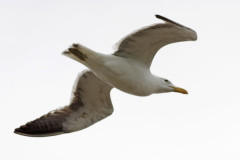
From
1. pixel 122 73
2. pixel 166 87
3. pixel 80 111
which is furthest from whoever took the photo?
pixel 80 111

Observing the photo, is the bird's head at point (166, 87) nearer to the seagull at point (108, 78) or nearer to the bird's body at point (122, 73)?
the seagull at point (108, 78)

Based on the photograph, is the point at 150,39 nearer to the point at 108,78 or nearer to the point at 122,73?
the point at 122,73

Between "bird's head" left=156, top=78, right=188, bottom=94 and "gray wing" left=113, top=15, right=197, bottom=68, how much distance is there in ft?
1.74

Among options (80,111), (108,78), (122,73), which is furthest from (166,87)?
(80,111)

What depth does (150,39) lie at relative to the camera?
38.3 feet

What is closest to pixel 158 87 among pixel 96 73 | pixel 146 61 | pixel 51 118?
pixel 146 61

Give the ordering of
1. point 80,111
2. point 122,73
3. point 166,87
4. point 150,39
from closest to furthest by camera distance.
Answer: point 150,39, point 122,73, point 166,87, point 80,111

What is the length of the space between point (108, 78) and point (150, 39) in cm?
120

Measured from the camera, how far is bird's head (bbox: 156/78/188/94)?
Answer: 12412 mm

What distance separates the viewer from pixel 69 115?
13.2 m

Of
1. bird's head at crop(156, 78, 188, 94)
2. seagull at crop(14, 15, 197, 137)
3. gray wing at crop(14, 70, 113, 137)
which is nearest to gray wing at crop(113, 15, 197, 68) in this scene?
seagull at crop(14, 15, 197, 137)

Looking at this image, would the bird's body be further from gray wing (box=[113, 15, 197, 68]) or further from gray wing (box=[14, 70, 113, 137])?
gray wing (box=[14, 70, 113, 137])

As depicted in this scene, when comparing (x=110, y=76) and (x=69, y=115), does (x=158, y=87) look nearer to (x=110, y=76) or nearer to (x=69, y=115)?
(x=110, y=76)

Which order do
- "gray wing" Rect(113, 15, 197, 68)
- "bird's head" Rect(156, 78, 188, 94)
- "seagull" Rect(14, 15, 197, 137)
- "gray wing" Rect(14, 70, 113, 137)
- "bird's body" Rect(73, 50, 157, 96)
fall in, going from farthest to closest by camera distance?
"gray wing" Rect(14, 70, 113, 137) → "bird's head" Rect(156, 78, 188, 94) → "bird's body" Rect(73, 50, 157, 96) → "seagull" Rect(14, 15, 197, 137) → "gray wing" Rect(113, 15, 197, 68)
